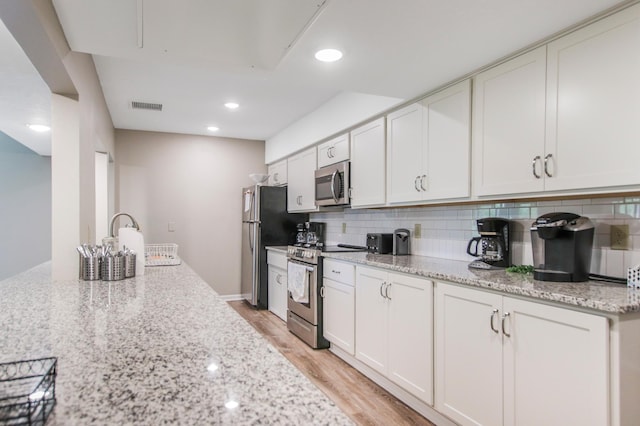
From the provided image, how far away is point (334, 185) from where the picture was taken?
3.69 m

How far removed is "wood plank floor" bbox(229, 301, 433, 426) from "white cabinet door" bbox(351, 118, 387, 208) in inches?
54.1

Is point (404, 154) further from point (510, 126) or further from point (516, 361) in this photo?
point (516, 361)

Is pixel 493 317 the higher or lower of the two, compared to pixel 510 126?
lower

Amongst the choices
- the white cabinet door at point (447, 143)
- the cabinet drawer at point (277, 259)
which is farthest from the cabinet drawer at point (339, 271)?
the cabinet drawer at point (277, 259)

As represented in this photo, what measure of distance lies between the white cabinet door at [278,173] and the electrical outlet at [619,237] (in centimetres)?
387

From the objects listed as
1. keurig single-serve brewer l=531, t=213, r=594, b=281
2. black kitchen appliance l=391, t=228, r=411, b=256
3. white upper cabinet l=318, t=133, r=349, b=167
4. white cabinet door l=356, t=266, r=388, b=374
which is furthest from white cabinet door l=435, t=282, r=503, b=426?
white upper cabinet l=318, t=133, r=349, b=167

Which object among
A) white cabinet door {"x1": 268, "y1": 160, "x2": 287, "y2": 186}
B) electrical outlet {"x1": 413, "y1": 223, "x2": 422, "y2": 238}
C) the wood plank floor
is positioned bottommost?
the wood plank floor

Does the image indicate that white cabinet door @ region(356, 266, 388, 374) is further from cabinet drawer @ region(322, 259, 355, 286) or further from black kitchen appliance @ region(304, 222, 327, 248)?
black kitchen appliance @ region(304, 222, 327, 248)

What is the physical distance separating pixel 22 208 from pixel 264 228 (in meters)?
3.59

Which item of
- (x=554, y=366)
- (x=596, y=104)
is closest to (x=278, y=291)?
(x=554, y=366)

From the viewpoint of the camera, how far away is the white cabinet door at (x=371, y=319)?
2.70 meters

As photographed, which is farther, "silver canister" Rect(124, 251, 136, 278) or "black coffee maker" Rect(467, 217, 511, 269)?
"black coffee maker" Rect(467, 217, 511, 269)

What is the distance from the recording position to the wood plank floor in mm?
2355

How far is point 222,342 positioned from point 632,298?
4.94ft
